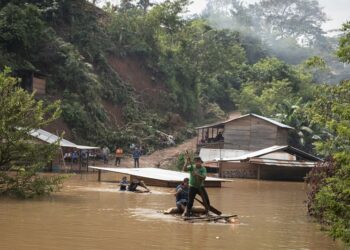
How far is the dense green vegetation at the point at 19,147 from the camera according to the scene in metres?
17.2

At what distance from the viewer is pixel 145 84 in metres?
56.0

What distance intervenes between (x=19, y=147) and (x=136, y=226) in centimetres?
613

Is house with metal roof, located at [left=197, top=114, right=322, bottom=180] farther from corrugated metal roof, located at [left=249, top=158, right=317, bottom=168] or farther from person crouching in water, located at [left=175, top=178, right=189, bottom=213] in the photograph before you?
person crouching in water, located at [left=175, top=178, right=189, bottom=213]

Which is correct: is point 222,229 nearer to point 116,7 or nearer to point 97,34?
point 97,34

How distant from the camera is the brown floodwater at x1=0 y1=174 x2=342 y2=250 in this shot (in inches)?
425

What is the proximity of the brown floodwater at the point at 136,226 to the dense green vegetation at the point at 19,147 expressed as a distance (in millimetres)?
607

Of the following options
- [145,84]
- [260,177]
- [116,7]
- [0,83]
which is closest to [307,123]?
[260,177]

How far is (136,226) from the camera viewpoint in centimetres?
1302

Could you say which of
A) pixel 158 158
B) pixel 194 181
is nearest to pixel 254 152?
pixel 158 158

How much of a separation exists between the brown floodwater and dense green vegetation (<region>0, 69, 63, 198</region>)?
1.99ft

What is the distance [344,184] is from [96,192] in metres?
14.1

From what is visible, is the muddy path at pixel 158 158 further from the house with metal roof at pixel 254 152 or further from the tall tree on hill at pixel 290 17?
the tall tree on hill at pixel 290 17

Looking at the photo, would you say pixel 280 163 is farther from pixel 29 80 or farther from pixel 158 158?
pixel 29 80

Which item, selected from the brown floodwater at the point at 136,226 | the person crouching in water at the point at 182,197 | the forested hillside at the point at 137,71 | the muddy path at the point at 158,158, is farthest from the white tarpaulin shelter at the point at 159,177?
the forested hillside at the point at 137,71
